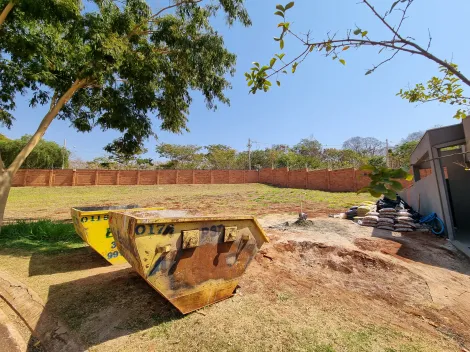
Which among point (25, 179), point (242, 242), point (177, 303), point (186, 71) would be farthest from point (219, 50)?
point (25, 179)

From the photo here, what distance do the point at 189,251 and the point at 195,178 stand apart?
1147 inches

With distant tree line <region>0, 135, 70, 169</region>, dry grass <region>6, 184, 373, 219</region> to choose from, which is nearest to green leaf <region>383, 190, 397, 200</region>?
dry grass <region>6, 184, 373, 219</region>

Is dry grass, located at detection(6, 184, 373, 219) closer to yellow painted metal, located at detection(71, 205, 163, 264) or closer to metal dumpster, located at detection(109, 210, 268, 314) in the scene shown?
yellow painted metal, located at detection(71, 205, 163, 264)

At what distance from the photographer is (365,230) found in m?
7.55

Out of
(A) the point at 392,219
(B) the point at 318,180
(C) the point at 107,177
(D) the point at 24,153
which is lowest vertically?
(A) the point at 392,219

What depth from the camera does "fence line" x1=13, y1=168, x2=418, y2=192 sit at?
2259cm

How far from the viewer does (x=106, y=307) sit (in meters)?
3.13

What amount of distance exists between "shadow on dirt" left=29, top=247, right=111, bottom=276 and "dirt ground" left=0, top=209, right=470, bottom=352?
0.7 inches

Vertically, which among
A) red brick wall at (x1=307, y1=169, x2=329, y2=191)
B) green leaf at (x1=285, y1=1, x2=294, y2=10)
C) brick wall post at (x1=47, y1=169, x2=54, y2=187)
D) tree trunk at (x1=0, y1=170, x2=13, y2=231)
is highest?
brick wall post at (x1=47, y1=169, x2=54, y2=187)

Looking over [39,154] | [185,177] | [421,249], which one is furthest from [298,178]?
[39,154]

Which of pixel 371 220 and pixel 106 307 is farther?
pixel 371 220

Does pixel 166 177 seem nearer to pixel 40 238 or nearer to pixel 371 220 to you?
pixel 40 238

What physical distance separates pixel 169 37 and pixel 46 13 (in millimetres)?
2935

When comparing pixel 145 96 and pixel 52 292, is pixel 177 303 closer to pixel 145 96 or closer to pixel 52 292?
pixel 52 292
